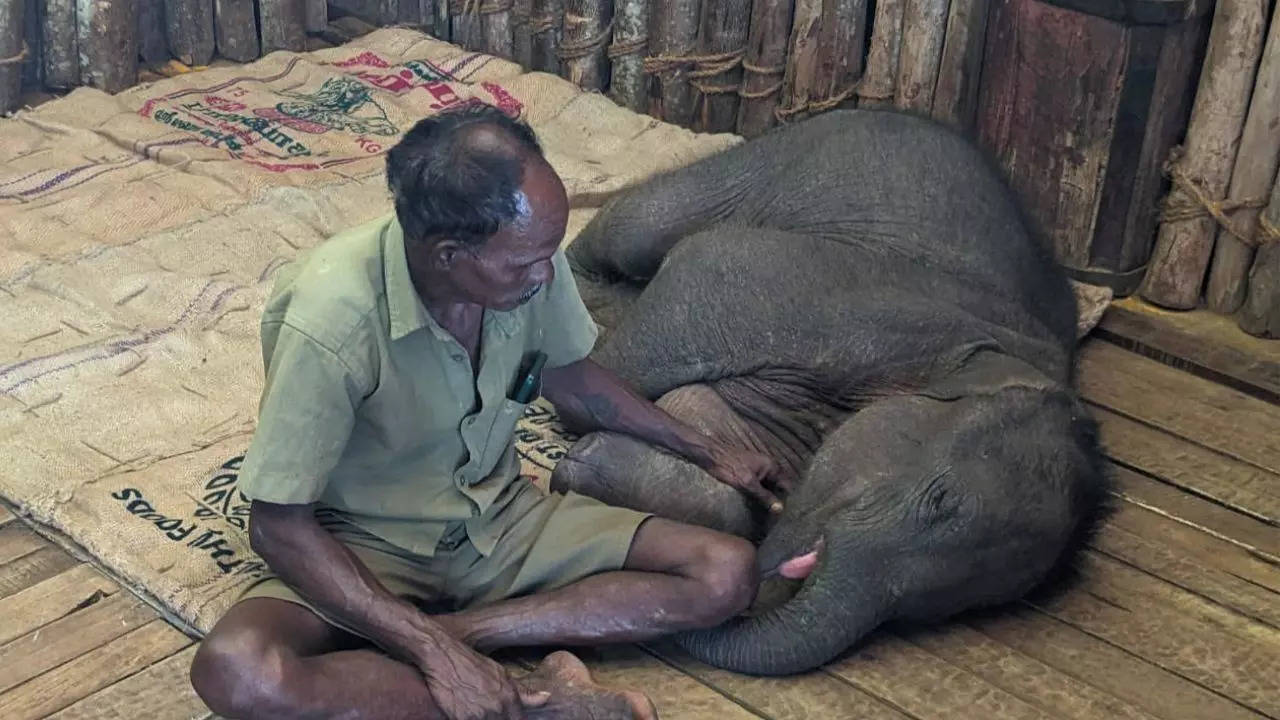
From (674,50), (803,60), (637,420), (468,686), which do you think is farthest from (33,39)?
(468,686)

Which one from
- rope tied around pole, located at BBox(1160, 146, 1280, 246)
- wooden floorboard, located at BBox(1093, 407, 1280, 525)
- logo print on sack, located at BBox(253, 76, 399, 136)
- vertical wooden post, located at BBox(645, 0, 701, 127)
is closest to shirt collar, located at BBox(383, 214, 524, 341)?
wooden floorboard, located at BBox(1093, 407, 1280, 525)

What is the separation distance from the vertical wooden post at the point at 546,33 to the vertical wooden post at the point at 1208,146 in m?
2.91

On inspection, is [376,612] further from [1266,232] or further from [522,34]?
[522,34]

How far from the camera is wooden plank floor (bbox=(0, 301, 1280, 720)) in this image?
3.32 meters

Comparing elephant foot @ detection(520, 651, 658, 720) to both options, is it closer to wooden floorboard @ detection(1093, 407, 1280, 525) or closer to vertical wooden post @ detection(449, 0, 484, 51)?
wooden floorboard @ detection(1093, 407, 1280, 525)

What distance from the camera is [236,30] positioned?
7.06 meters

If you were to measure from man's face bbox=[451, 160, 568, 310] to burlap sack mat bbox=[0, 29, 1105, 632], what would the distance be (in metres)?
1.07

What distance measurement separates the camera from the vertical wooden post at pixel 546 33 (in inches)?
278

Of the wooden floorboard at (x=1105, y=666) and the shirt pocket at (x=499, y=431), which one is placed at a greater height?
the shirt pocket at (x=499, y=431)

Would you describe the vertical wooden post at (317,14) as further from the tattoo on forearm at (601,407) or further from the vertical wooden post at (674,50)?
the tattoo on forearm at (601,407)

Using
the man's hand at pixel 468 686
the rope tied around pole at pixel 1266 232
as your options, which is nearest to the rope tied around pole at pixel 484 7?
the rope tied around pole at pixel 1266 232

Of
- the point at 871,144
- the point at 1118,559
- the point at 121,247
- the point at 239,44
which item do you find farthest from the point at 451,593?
the point at 239,44

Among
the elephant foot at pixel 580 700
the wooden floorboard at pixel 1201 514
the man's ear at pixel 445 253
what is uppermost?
the man's ear at pixel 445 253

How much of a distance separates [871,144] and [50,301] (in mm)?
2531
